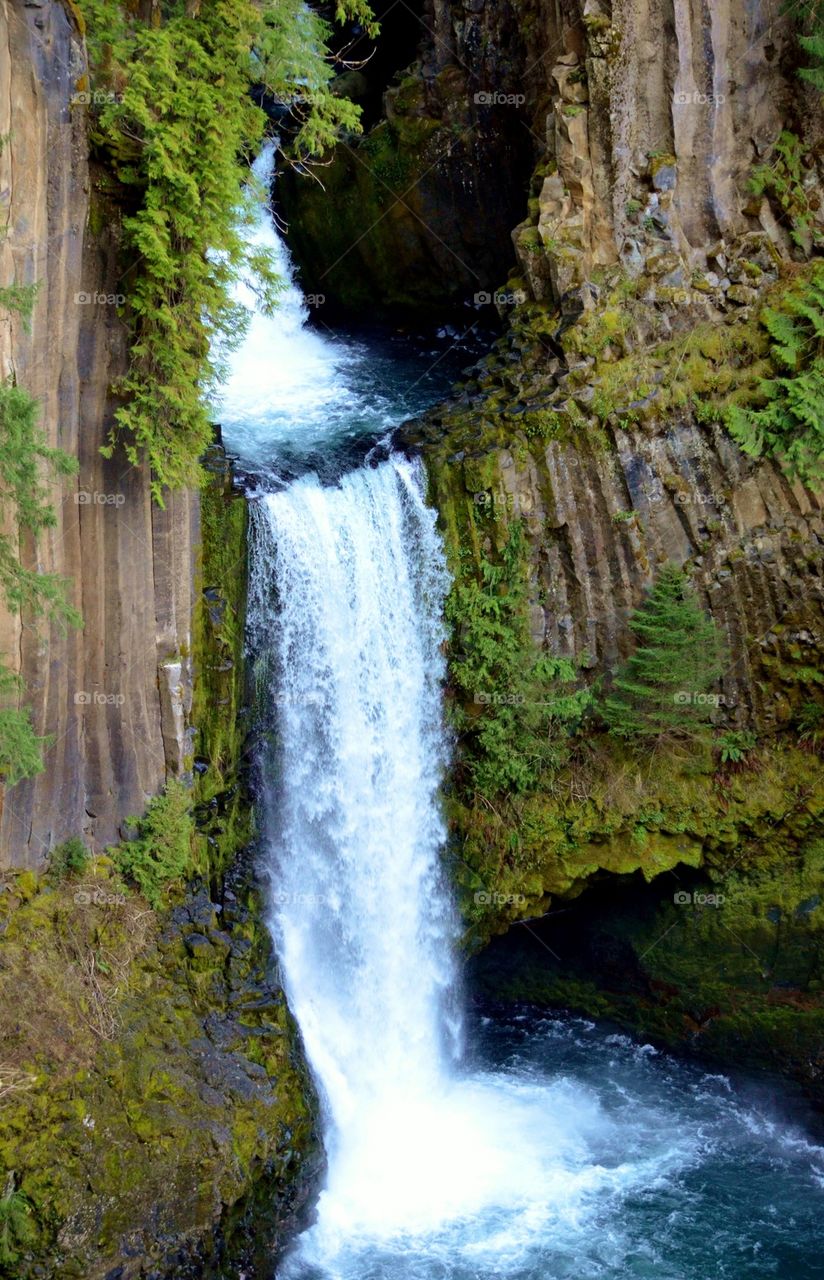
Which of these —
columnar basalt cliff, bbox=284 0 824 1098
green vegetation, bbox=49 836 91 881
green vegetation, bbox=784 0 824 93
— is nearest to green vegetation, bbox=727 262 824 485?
columnar basalt cliff, bbox=284 0 824 1098

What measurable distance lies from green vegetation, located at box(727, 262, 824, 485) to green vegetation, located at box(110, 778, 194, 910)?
791cm

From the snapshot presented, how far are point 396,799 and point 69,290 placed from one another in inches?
265

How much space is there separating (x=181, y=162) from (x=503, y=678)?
6936mm

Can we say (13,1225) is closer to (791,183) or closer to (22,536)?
(22,536)

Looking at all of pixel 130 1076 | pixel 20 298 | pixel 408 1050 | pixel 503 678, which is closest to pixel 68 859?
pixel 130 1076

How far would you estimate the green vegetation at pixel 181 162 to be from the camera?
403 inches

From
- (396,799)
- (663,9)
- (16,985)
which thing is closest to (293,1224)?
(16,985)

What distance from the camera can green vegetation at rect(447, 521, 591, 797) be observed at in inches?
551

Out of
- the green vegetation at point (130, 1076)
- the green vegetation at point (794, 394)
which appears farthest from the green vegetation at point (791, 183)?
the green vegetation at point (130, 1076)

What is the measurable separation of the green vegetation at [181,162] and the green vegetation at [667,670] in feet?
19.5

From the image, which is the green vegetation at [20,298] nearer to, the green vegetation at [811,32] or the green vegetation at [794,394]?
the green vegetation at [794,394]

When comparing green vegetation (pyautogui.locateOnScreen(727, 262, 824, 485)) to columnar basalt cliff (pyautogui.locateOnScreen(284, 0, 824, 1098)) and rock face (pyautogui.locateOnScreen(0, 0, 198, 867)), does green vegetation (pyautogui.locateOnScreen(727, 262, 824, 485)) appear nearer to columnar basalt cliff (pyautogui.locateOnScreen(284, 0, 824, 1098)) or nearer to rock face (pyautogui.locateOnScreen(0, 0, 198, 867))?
columnar basalt cliff (pyautogui.locateOnScreen(284, 0, 824, 1098))

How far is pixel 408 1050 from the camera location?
539 inches

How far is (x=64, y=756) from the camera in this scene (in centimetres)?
1122
